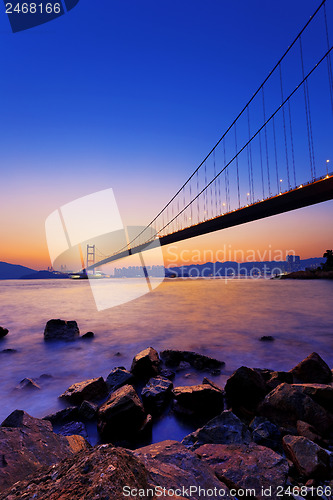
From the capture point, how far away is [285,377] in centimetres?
268

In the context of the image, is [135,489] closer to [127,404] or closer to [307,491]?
[307,491]

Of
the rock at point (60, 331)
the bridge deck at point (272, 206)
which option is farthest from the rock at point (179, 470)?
the bridge deck at point (272, 206)

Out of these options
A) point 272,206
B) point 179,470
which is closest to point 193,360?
point 179,470

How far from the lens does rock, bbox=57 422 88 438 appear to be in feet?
6.69

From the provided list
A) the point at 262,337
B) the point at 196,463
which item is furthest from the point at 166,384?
the point at 262,337

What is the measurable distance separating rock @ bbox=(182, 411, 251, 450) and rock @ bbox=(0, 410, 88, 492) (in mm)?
784

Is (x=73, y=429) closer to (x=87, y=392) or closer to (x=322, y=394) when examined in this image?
(x=87, y=392)

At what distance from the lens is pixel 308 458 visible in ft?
4.51

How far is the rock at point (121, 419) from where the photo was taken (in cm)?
202

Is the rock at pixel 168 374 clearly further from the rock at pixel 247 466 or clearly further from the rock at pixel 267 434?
the rock at pixel 247 466

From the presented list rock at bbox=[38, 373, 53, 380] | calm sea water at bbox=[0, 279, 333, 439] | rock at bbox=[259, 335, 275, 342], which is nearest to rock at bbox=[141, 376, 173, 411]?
calm sea water at bbox=[0, 279, 333, 439]

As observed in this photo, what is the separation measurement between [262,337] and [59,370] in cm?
414

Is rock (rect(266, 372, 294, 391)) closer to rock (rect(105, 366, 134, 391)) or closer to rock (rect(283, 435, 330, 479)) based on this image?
rock (rect(283, 435, 330, 479))

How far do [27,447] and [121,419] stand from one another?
0.87m
